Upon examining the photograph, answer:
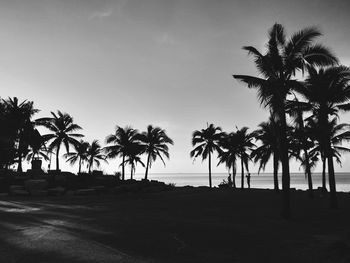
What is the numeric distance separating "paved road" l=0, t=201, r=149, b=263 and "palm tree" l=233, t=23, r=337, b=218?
29.8ft

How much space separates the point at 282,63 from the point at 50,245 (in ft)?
38.8

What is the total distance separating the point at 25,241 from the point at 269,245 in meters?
6.08

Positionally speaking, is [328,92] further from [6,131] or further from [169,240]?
[6,131]

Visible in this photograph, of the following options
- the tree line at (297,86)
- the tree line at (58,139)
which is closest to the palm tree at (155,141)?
the tree line at (58,139)

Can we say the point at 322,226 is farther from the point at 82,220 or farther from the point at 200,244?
the point at 82,220

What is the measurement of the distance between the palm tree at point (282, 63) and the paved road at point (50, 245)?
29.8 feet

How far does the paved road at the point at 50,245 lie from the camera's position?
621 cm

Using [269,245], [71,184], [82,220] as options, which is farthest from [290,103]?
[71,184]

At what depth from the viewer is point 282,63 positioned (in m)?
14.0

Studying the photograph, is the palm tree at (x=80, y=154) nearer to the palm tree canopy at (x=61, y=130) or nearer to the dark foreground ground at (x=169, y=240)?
the palm tree canopy at (x=61, y=130)

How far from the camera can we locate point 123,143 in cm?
4450

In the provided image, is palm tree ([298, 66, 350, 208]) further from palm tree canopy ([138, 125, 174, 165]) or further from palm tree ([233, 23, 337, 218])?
palm tree canopy ([138, 125, 174, 165])

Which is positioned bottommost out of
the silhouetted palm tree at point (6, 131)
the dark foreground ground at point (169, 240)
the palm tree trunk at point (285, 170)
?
the dark foreground ground at point (169, 240)

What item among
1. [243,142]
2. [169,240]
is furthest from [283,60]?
[243,142]
